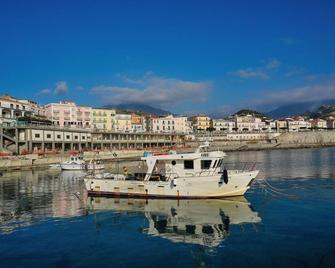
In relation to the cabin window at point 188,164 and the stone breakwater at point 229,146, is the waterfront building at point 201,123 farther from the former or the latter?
the cabin window at point 188,164

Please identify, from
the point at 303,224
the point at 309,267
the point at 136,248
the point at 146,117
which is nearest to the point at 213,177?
the point at 303,224

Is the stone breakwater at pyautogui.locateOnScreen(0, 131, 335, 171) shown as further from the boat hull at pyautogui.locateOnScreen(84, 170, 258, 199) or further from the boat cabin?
the boat cabin

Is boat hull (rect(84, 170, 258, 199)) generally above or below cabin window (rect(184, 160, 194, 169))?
below

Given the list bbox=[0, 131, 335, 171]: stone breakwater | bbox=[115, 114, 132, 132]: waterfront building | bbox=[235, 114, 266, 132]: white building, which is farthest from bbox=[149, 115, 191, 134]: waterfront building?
bbox=[235, 114, 266, 132]: white building

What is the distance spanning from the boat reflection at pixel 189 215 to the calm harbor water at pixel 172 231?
53 millimetres

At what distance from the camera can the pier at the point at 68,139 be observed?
8319cm

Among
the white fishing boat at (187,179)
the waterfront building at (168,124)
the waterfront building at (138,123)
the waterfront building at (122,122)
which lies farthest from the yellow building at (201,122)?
the white fishing boat at (187,179)

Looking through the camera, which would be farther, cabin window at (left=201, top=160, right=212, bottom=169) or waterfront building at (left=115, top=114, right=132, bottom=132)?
waterfront building at (left=115, top=114, right=132, bottom=132)

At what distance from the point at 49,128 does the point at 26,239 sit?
72695 millimetres

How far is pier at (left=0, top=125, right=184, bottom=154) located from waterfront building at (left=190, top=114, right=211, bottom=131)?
1819 inches

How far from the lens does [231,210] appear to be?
2494cm

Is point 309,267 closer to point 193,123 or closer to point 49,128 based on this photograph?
point 49,128

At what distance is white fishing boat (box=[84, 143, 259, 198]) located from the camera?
2848 cm

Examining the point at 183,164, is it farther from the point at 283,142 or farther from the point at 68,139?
the point at 283,142
